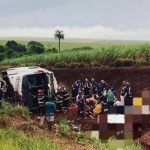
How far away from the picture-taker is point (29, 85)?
30531mm

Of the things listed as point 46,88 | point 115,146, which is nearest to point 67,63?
point 46,88

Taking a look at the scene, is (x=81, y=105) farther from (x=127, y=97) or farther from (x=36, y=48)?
(x=36, y=48)

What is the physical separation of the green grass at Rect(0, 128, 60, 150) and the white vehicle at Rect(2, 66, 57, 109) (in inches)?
463

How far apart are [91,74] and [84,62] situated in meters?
4.70

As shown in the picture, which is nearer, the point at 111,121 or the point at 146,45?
the point at 111,121

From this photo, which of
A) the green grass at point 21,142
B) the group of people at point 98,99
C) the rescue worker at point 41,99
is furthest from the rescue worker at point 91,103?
the green grass at point 21,142

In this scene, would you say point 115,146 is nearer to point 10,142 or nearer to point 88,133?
point 88,133

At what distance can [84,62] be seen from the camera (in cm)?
5122

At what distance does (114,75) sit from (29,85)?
49.5 ft

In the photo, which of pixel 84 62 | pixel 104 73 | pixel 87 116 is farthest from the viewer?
pixel 84 62

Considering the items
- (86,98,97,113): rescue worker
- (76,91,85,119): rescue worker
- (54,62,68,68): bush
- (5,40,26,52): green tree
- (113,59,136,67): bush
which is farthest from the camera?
(5,40,26,52): green tree

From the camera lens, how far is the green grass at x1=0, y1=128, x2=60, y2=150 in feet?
53.0

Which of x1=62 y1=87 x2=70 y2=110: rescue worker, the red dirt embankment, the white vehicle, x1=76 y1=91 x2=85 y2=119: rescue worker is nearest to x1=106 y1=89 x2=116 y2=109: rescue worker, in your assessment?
x1=76 y1=91 x2=85 y2=119: rescue worker

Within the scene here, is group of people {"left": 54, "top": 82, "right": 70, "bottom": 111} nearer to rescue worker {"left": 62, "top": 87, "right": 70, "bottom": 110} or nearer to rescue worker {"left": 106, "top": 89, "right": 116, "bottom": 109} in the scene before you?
rescue worker {"left": 62, "top": 87, "right": 70, "bottom": 110}
